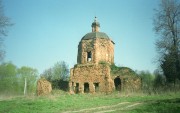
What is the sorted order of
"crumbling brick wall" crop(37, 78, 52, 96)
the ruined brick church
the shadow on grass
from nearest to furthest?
the shadow on grass, the ruined brick church, "crumbling brick wall" crop(37, 78, 52, 96)

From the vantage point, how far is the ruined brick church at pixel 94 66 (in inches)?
1013

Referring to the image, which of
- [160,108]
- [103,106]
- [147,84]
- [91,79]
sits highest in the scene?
[91,79]

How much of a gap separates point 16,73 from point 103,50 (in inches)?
1146

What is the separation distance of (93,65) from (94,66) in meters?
0.20

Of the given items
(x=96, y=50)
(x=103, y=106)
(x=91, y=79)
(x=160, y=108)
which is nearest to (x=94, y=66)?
(x=91, y=79)

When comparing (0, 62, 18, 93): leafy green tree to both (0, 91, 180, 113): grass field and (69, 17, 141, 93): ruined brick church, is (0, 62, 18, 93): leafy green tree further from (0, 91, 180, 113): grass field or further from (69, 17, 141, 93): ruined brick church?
(0, 91, 180, 113): grass field

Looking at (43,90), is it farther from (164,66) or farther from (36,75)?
(36,75)

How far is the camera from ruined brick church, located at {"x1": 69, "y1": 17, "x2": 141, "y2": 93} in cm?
2572

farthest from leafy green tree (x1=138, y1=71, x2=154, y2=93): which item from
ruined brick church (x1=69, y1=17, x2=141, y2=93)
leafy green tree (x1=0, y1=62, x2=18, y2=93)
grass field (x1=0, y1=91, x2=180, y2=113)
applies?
leafy green tree (x1=0, y1=62, x2=18, y2=93)

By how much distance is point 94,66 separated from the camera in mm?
26516

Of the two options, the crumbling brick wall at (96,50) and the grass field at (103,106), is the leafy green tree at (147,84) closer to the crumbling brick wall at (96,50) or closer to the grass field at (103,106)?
the crumbling brick wall at (96,50)

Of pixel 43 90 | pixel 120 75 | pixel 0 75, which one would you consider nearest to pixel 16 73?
pixel 0 75

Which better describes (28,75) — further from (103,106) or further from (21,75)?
(103,106)

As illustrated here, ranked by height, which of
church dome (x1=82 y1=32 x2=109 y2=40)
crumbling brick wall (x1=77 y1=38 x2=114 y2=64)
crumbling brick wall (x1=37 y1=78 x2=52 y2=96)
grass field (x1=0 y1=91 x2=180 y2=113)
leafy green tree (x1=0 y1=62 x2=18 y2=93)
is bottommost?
grass field (x1=0 y1=91 x2=180 y2=113)
